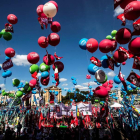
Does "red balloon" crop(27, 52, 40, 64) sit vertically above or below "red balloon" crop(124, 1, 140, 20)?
below

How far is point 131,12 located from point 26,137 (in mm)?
8975

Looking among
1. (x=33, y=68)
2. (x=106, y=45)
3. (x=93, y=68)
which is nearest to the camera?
(x=106, y=45)

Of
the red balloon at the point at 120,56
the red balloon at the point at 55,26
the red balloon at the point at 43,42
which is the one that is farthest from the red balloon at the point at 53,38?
the red balloon at the point at 120,56

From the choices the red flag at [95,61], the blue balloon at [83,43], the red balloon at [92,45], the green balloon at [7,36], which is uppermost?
the green balloon at [7,36]

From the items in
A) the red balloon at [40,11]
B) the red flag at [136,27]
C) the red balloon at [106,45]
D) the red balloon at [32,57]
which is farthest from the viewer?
the red balloon at [32,57]

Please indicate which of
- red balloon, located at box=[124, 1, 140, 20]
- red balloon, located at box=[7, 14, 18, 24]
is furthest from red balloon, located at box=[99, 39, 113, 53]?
red balloon, located at box=[7, 14, 18, 24]

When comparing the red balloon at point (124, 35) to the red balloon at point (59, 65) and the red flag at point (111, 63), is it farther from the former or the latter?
the red balloon at point (59, 65)

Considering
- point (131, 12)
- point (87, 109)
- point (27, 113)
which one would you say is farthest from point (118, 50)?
point (27, 113)

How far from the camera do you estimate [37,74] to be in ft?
24.4

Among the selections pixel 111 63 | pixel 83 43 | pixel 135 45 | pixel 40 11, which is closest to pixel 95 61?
pixel 111 63

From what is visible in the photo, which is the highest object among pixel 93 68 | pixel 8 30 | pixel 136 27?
pixel 8 30

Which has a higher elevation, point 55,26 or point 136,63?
point 55,26

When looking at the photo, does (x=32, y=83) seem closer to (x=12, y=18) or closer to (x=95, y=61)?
(x=12, y=18)

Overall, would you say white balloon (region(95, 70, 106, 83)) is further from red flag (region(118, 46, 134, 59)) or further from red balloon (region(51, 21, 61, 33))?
red balloon (region(51, 21, 61, 33))
